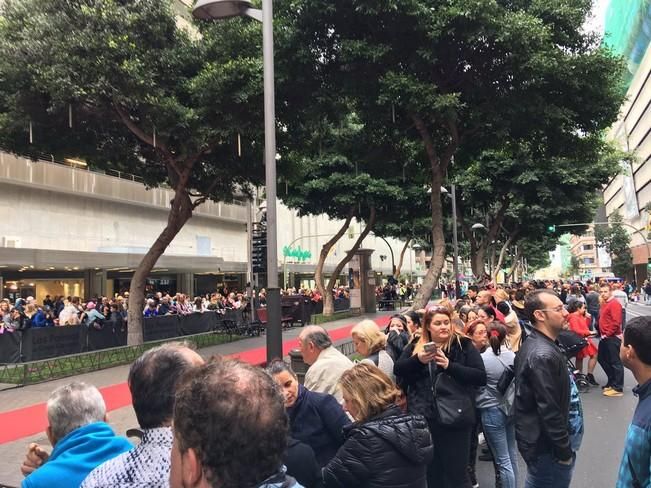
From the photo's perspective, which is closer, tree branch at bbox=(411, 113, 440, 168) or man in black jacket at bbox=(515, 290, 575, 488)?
man in black jacket at bbox=(515, 290, 575, 488)

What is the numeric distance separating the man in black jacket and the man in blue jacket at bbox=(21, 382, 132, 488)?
8.23 feet

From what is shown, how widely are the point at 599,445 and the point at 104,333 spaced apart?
1342cm

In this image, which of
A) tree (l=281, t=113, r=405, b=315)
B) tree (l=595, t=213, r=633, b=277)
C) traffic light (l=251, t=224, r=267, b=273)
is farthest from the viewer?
tree (l=595, t=213, r=633, b=277)

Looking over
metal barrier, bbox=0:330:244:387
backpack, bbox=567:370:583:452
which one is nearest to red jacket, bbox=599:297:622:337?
backpack, bbox=567:370:583:452

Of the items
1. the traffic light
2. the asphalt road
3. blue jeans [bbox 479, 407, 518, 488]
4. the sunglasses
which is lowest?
the asphalt road

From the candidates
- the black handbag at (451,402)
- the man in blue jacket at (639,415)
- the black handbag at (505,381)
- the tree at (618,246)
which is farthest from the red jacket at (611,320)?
the tree at (618,246)

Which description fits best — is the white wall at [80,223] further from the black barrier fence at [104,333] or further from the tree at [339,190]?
the black barrier fence at [104,333]

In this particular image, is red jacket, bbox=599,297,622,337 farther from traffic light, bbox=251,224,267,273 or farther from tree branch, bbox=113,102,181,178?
tree branch, bbox=113,102,181,178

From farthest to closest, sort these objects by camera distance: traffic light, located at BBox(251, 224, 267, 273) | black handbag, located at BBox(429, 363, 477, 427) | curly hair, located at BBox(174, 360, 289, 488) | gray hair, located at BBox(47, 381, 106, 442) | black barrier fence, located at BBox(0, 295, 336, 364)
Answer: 1. traffic light, located at BBox(251, 224, 267, 273)
2. black barrier fence, located at BBox(0, 295, 336, 364)
3. black handbag, located at BBox(429, 363, 477, 427)
4. gray hair, located at BBox(47, 381, 106, 442)
5. curly hair, located at BBox(174, 360, 289, 488)

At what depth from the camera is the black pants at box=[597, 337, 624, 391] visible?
9.55 m

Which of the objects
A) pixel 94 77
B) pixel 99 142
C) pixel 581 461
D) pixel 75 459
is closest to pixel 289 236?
pixel 99 142

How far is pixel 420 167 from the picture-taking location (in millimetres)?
17172

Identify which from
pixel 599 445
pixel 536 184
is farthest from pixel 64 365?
pixel 536 184

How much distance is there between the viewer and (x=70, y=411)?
2553mm
